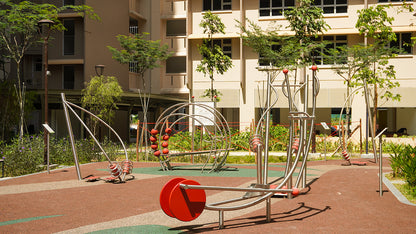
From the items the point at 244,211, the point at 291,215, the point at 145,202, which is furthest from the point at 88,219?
the point at 291,215

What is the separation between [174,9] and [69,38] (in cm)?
835

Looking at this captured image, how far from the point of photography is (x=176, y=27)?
36125mm

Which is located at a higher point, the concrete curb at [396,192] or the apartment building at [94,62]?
the apartment building at [94,62]

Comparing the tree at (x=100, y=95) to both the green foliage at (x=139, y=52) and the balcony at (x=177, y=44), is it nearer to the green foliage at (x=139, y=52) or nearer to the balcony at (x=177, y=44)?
the green foliage at (x=139, y=52)

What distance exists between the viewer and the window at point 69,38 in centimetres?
3167

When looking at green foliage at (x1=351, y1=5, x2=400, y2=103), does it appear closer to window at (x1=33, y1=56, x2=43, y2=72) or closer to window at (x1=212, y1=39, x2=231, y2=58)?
window at (x1=212, y1=39, x2=231, y2=58)

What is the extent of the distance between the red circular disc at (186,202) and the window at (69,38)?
27.7m

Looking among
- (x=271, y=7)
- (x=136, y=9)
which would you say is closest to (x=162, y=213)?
(x=271, y=7)

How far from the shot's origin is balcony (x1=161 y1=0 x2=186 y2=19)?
3403 cm

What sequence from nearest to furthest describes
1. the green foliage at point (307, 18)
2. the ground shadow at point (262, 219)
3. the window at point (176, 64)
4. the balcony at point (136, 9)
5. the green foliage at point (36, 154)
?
1. the ground shadow at point (262, 219)
2. the green foliage at point (36, 154)
3. the green foliage at point (307, 18)
4. the balcony at point (136, 9)
5. the window at point (176, 64)

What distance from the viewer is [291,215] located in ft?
25.5

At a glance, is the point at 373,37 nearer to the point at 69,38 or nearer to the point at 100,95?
the point at 100,95

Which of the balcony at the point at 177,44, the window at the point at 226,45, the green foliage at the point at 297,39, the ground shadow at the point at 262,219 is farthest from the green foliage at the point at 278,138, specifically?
the ground shadow at the point at 262,219

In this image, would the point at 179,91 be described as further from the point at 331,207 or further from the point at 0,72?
the point at 331,207
